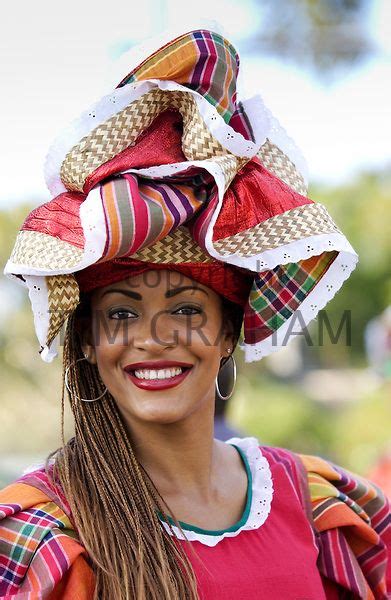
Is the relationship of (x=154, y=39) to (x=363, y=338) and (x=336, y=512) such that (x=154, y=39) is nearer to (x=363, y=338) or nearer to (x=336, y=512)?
(x=336, y=512)

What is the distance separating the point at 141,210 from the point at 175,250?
0.61ft

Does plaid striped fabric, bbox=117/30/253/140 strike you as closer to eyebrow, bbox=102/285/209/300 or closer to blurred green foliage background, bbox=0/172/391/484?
eyebrow, bbox=102/285/209/300

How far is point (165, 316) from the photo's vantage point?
2182 mm

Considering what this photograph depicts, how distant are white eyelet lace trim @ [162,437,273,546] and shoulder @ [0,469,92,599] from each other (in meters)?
0.26

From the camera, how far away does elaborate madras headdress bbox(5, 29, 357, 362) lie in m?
2.06

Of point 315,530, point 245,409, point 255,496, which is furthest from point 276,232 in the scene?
point 245,409

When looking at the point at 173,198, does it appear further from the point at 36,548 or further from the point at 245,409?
the point at 245,409

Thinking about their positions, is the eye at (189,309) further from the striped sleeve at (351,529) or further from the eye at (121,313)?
the striped sleeve at (351,529)

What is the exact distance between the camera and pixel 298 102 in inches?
647

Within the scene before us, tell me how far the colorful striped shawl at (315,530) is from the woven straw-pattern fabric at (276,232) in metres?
0.66

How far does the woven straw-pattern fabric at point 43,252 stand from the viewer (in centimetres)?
203

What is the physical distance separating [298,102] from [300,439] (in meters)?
7.52

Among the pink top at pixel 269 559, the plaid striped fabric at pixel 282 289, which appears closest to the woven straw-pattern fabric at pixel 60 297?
the plaid striped fabric at pixel 282 289

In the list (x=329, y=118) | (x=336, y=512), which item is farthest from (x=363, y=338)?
(x=336, y=512)
